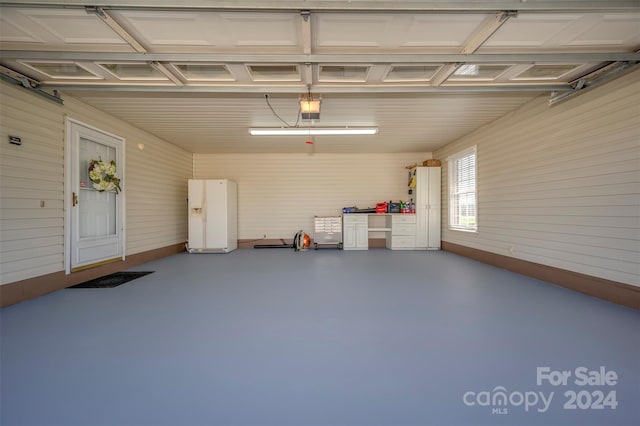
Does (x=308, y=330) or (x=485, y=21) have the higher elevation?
(x=485, y=21)

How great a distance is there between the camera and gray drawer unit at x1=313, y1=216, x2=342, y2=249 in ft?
27.2

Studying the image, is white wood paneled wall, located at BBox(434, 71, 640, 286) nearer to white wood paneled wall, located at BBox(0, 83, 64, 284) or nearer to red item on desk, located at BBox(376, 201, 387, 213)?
red item on desk, located at BBox(376, 201, 387, 213)

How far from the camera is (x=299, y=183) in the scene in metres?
8.69

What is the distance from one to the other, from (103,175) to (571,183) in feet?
26.1

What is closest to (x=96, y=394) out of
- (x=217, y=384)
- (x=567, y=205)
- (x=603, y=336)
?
(x=217, y=384)

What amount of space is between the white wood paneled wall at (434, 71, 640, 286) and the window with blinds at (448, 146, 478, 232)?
0.67 m

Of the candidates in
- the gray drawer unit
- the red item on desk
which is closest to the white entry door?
the gray drawer unit

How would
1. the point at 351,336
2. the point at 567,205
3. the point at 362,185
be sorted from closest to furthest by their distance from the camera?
Result: 1. the point at 351,336
2. the point at 567,205
3. the point at 362,185

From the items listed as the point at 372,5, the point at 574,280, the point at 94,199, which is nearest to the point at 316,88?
the point at 372,5

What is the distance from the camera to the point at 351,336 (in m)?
2.48

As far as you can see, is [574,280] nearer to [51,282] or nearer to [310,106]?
[310,106]

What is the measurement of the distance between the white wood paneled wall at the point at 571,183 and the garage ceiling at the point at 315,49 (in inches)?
17.1

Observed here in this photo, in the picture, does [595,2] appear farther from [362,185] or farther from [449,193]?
[362,185]

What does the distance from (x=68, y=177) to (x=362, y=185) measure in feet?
23.4
